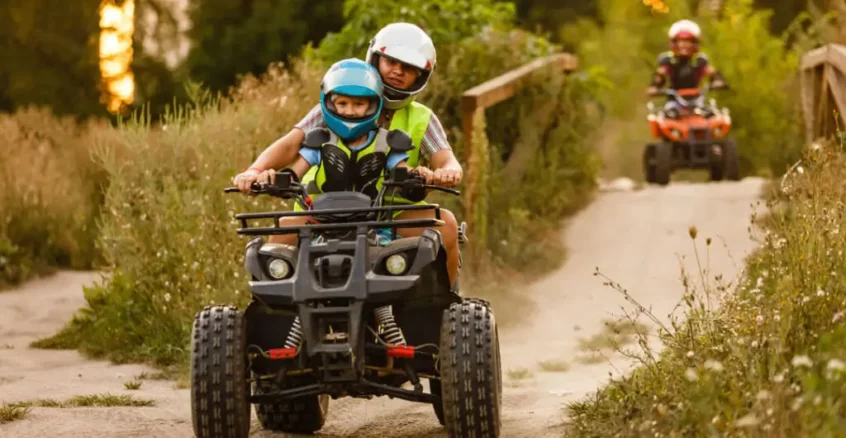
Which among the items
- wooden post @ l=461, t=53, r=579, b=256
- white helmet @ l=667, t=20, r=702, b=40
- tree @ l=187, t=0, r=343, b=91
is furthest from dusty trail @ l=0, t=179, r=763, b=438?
tree @ l=187, t=0, r=343, b=91

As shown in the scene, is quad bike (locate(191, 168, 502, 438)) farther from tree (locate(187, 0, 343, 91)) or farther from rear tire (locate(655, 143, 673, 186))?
tree (locate(187, 0, 343, 91))

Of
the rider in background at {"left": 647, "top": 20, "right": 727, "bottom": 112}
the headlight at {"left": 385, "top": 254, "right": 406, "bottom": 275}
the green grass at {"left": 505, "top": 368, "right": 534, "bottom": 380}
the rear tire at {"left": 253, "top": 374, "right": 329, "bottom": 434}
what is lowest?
the green grass at {"left": 505, "top": 368, "right": 534, "bottom": 380}

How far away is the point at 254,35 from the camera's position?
19.6 m

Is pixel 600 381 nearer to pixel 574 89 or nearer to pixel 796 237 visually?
pixel 796 237

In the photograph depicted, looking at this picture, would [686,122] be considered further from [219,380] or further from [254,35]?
[219,380]

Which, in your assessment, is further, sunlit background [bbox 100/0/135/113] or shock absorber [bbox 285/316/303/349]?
sunlit background [bbox 100/0/135/113]

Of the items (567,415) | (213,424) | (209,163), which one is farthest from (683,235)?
(213,424)

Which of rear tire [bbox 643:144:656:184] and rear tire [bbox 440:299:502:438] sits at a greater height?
rear tire [bbox 643:144:656:184]

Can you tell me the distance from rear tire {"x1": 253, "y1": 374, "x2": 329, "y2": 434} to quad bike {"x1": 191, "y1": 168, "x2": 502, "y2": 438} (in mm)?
534

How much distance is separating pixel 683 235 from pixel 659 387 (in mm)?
6445

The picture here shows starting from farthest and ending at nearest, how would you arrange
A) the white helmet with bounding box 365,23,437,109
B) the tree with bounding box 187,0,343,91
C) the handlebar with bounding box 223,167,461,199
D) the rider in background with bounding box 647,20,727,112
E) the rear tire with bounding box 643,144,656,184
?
1. the tree with bounding box 187,0,343,91
2. the rider in background with bounding box 647,20,727,112
3. the rear tire with bounding box 643,144,656,184
4. the white helmet with bounding box 365,23,437,109
5. the handlebar with bounding box 223,167,461,199

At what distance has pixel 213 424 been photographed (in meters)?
5.88

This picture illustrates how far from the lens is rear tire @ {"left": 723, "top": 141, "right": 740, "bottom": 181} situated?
49.4 ft

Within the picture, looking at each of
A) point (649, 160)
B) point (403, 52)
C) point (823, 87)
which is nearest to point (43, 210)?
point (649, 160)
